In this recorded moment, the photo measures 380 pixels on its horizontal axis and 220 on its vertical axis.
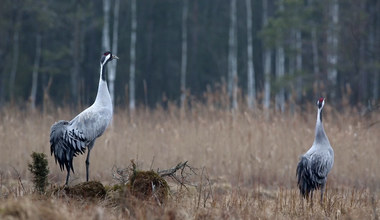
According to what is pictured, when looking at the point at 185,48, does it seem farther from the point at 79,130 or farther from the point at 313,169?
the point at 313,169

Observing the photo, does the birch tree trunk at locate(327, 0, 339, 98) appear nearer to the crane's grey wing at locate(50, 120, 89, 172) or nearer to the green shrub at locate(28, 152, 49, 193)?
Result: the crane's grey wing at locate(50, 120, 89, 172)

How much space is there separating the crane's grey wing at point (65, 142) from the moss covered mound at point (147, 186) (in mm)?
1656

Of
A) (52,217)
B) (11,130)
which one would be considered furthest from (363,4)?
(52,217)

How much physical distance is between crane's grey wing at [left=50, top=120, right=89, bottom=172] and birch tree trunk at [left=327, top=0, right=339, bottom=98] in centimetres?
1464

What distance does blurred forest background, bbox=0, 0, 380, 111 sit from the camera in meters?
21.5

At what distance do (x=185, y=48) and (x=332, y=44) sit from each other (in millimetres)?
9939

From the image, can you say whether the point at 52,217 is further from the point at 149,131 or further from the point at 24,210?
the point at 149,131

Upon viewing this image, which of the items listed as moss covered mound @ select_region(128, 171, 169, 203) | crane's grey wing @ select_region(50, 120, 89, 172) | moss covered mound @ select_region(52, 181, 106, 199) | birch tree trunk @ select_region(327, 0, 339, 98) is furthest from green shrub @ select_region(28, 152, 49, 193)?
birch tree trunk @ select_region(327, 0, 339, 98)

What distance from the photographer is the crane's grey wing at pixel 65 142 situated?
23.4ft

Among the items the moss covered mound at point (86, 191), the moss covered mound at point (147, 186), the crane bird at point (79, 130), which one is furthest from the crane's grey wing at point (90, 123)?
the moss covered mound at point (147, 186)

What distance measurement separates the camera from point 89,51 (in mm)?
30922

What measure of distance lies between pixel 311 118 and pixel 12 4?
1567 centimetres

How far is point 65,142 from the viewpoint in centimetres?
716

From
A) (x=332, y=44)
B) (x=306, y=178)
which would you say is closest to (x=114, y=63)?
(x=332, y=44)
